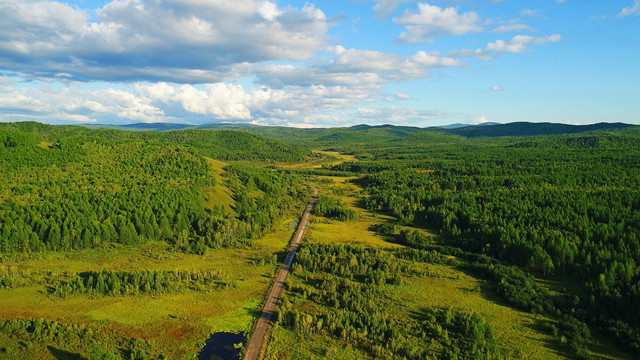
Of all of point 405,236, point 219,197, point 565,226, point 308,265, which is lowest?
point 308,265

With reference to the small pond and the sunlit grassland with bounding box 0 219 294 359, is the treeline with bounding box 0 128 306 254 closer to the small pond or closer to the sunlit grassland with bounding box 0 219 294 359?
the sunlit grassland with bounding box 0 219 294 359

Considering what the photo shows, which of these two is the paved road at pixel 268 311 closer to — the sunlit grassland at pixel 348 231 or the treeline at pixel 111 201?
the sunlit grassland at pixel 348 231

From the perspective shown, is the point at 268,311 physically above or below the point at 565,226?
below

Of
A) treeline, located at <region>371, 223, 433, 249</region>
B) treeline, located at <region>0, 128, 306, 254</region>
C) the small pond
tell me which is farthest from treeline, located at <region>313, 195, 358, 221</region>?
the small pond

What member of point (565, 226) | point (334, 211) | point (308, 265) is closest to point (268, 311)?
point (308, 265)

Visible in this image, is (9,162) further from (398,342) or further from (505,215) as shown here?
(505,215)

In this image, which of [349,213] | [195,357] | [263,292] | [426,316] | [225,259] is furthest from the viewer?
[349,213]

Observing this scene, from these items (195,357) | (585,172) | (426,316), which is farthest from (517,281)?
(585,172)

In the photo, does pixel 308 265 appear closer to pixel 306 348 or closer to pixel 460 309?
pixel 306 348

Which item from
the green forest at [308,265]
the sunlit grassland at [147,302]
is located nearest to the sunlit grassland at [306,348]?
the green forest at [308,265]
